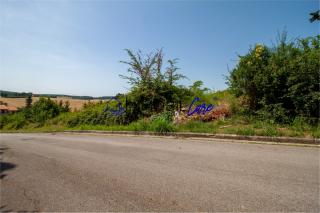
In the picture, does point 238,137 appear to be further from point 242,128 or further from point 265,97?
point 265,97

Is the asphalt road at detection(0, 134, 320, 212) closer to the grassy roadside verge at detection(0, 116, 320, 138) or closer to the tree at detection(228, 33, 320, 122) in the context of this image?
the grassy roadside verge at detection(0, 116, 320, 138)

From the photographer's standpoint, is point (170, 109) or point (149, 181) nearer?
point (149, 181)

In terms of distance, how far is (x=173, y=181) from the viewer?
13.5 feet

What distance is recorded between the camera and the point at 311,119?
308 inches

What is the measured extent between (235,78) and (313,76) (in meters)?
3.02

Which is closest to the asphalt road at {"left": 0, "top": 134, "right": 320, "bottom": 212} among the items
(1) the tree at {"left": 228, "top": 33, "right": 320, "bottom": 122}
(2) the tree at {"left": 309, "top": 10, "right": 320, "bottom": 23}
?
(1) the tree at {"left": 228, "top": 33, "right": 320, "bottom": 122}

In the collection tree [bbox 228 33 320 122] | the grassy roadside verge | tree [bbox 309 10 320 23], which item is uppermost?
tree [bbox 309 10 320 23]

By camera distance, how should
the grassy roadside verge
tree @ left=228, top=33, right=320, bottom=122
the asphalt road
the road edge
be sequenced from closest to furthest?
the asphalt road < the road edge < the grassy roadside verge < tree @ left=228, top=33, right=320, bottom=122

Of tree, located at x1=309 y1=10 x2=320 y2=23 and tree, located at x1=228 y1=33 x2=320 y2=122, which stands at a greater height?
tree, located at x1=309 y1=10 x2=320 y2=23

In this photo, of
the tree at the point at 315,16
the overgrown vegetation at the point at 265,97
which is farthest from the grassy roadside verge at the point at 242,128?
the tree at the point at 315,16

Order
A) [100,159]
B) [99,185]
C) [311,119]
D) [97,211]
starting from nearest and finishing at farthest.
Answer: [97,211], [99,185], [100,159], [311,119]

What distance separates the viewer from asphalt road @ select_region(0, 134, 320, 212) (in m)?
3.24

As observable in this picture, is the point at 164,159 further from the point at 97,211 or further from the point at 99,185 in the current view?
the point at 97,211

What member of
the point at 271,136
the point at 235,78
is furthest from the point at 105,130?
the point at 271,136
